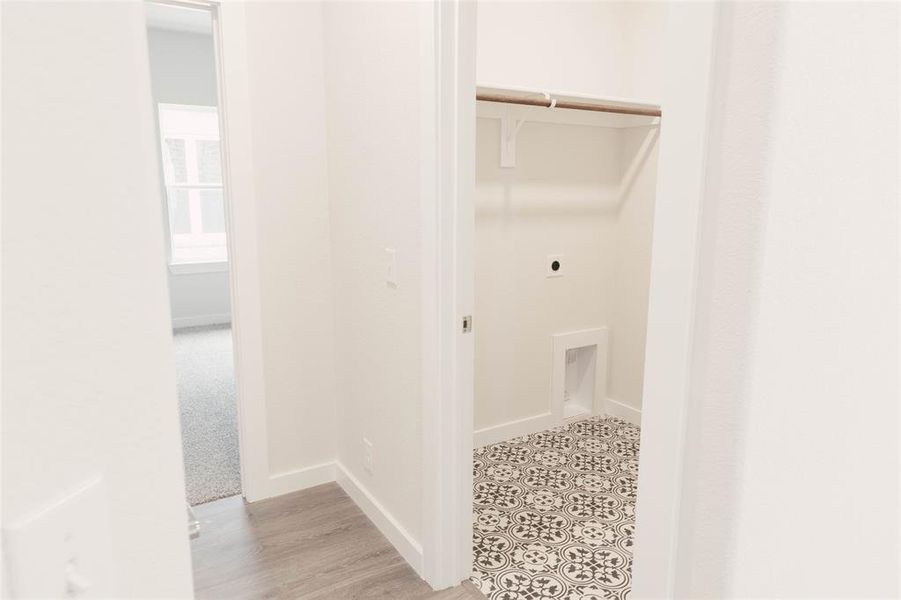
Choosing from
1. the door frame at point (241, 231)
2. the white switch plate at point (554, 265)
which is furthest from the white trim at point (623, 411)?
the door frame at point (241, 231)

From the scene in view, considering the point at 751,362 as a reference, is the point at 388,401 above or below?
below

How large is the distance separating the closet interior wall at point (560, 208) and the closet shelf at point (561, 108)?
6 cm

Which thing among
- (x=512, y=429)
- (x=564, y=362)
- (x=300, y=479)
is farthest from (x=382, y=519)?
(x=564, y=362)

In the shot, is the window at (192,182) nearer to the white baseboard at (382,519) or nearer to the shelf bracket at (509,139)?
the shelf bracket at (509,139)

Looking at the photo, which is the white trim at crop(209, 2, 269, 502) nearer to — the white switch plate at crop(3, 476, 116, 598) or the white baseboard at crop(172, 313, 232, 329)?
the white switch plate at crop(3, 476, 116, 598)

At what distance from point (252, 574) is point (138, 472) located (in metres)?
1.90

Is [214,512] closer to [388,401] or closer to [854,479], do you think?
[388,401]

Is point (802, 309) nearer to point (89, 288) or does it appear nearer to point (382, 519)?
point (89, 288)

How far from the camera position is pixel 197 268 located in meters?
5.70

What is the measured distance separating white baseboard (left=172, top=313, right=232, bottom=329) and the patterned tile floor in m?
3.73

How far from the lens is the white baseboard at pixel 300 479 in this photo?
2623mm

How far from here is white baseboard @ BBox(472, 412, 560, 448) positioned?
3.14 metres

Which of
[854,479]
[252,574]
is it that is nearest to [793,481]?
[854,479]

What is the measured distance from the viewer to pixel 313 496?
2.63 metres
